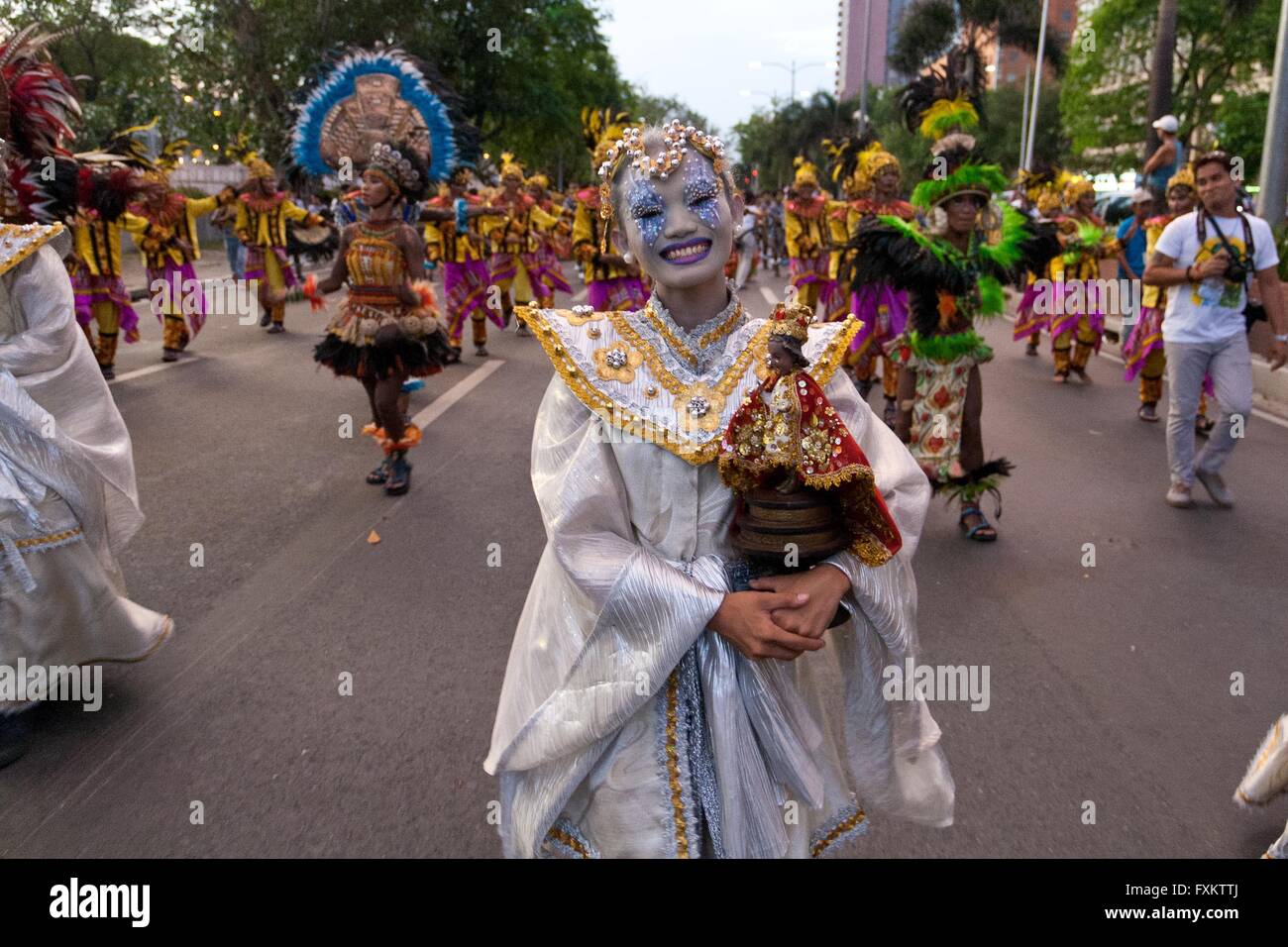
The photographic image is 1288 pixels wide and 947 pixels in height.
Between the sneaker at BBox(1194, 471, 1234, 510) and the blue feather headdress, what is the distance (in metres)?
5.61

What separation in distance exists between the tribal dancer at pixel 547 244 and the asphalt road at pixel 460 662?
21.5 feet

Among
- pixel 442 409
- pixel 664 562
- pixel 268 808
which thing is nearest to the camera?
pixel 664 562

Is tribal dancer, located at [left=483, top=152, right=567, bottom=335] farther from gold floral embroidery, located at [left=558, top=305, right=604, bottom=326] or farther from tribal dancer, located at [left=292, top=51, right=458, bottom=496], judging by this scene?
gold floral embroidery, located at [left=558, top=305, right=604, bottom=326]

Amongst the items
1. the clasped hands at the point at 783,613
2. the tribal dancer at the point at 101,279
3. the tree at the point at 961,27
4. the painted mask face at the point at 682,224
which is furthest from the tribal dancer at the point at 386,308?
the tree at the point at 961,27

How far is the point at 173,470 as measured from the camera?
7.28 metres

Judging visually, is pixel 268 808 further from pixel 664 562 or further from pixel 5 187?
pixel 5 187

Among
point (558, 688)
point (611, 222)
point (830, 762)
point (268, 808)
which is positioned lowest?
point (268, 808)

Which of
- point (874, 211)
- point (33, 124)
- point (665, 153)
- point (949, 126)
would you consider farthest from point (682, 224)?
point (874, 211)

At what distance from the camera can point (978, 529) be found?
5938mm

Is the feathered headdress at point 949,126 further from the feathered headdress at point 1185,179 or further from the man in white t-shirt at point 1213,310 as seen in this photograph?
the feathered headdress at point 1185,179

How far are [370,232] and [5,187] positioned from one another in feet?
9.95

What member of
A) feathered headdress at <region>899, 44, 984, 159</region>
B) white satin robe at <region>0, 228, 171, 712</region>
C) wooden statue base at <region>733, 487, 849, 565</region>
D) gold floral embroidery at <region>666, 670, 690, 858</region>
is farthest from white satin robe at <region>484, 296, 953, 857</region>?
feathered headdress at <region>899, 44, 984, 159</region>

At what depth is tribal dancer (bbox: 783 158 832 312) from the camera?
38.2 ft

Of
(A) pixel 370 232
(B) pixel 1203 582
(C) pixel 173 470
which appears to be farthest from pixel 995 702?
(C) pixel 173 470
